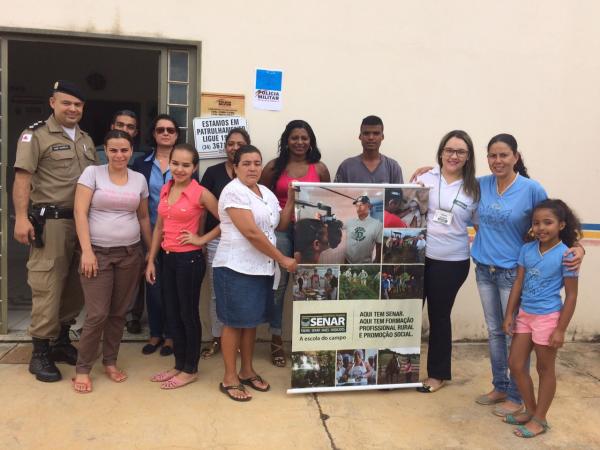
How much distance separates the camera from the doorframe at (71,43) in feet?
12.4

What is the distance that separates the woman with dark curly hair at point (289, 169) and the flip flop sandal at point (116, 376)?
1098 mm

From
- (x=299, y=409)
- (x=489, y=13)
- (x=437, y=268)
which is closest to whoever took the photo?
(x=299, y=409)

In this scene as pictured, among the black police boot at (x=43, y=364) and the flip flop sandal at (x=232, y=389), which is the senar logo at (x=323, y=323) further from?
the black police boot at (x=43, y=364)

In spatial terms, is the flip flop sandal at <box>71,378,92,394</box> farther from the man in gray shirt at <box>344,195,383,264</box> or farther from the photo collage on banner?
the man in gray shirt at <box>344,195,383,264</box>

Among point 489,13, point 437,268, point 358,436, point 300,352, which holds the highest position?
point 489,13

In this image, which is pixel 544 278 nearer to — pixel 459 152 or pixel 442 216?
pixel 442 216

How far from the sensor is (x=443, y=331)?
3.35 m

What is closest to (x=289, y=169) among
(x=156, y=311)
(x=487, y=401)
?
(x=156, y=311)

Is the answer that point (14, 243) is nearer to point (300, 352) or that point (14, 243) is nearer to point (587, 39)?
point (300, 352)

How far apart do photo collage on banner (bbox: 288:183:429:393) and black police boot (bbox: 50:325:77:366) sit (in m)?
1.71

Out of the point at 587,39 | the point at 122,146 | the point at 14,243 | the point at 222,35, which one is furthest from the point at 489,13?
the point at 14,243

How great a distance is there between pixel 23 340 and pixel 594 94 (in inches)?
211

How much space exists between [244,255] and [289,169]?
0.96m

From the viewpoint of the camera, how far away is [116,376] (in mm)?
3355
